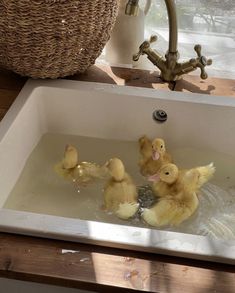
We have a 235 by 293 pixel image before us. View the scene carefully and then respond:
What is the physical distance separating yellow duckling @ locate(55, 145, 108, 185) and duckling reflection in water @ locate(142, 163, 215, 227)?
0.15 m

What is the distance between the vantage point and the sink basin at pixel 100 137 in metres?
1.08

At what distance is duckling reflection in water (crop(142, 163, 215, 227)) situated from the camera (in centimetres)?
100

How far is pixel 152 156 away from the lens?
1111 mm

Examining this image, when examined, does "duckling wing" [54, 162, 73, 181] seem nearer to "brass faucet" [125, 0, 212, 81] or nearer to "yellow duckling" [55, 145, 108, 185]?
"yellow duckling" [55, 145, 108, 185]

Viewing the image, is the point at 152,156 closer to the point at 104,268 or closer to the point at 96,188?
the point at 96,188

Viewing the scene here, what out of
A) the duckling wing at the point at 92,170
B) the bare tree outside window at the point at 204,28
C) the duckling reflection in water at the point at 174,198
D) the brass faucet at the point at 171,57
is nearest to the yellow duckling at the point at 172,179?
the duckling reflection in water at the point at 174,198

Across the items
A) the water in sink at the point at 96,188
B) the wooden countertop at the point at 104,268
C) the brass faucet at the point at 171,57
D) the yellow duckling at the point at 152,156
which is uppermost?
the brass faucet at the point at 171,57

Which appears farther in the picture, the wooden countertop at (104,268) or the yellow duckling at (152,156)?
the yellow duckling at (152,156)

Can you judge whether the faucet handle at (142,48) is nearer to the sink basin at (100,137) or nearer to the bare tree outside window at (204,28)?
the sink basin at (100,137)

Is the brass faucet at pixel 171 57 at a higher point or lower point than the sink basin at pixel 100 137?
higher

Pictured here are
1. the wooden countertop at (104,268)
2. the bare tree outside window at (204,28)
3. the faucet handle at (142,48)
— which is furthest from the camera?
the bare tree outside window at (204,28)

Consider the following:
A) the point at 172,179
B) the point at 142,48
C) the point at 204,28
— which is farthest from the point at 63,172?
the point at 204,28

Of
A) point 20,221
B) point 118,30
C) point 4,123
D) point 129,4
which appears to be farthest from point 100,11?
point 20,221

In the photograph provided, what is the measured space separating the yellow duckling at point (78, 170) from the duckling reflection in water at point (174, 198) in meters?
0.15
